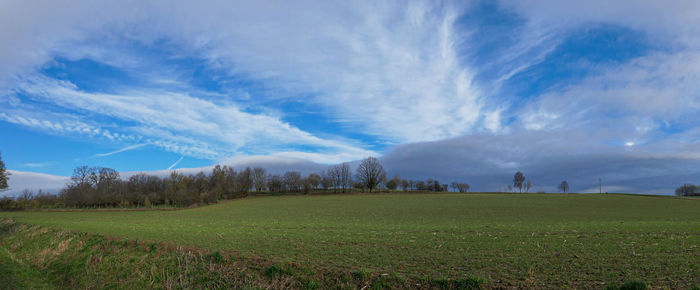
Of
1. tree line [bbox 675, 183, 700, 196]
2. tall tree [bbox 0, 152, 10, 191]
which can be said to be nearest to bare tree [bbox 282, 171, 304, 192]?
tall tree [bbox 0, 152, 10, 191]

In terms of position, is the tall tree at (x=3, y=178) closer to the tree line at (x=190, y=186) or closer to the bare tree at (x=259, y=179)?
the tree line at (x=190, y=186)

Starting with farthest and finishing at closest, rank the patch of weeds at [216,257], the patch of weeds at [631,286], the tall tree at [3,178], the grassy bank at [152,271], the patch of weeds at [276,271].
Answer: the tall tree at [3,178] < the patch of weeds at [216,257] < the patch of weeds at [276,271] < the grassy bank at [152,271] < the patch of weeds at [631,286]

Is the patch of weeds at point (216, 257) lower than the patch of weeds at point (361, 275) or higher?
lower

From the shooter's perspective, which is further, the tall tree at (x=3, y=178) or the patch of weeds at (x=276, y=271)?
the tall tree at (x=3, y=178)

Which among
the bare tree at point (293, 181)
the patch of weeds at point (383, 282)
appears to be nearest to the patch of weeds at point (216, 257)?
the patch of weeds at point (383, 282)

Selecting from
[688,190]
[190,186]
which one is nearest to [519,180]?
[688,190]

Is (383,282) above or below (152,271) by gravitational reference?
above

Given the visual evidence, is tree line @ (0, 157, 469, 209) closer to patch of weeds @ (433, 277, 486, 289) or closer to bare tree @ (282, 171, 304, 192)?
bare tree @ (282, 171, 304, 192)

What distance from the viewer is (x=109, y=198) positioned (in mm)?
96000

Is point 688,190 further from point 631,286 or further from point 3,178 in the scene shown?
point 3,178

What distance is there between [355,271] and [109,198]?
109 m

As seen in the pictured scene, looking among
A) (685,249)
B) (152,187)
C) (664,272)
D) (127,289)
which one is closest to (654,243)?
(685,249)

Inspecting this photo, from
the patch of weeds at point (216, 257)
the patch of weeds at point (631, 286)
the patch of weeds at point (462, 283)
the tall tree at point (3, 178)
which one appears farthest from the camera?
the tall tree at point (3, 178)

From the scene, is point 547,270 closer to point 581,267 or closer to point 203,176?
point 581,267
